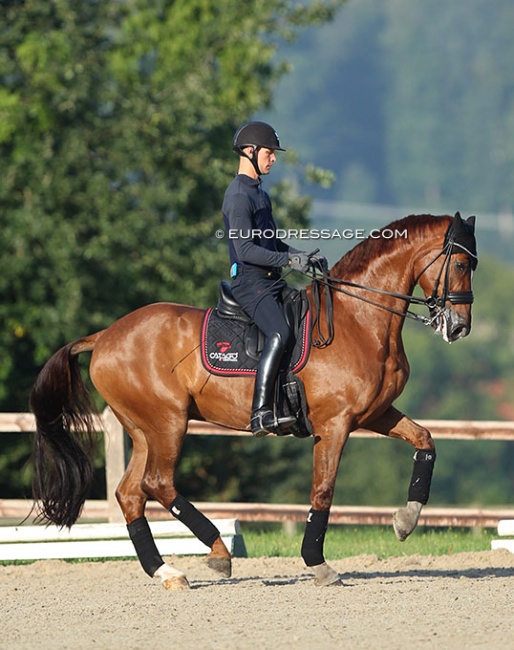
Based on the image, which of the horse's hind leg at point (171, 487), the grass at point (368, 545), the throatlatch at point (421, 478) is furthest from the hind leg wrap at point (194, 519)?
the grass at point (368, 545)

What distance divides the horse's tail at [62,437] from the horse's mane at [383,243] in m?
1.81

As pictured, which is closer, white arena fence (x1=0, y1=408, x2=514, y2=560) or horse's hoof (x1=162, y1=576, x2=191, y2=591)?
horse's hoof (x1=162, y1=576, x2=191, y2=591)

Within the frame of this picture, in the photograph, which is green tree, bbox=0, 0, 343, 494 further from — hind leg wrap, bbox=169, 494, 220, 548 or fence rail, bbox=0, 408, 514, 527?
hind leg wrap, bbox=169, 494, 220, 548

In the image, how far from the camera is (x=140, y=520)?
8164mm

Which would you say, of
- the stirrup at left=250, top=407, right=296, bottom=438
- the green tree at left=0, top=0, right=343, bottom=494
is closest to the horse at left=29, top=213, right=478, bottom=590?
the stirrup at left=250, top=407, right=296, bottom=438

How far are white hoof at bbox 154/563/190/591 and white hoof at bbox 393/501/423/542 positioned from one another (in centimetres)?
142

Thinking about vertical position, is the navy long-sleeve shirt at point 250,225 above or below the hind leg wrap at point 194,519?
above

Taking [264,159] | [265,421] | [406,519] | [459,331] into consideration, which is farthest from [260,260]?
[406,519]

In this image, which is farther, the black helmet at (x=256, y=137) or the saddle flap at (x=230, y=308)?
the saddle flap at (x=230, y=308)

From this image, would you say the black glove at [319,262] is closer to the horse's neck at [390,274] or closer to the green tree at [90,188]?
the horse's neck at [390,274]

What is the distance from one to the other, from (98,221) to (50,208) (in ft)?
2.57

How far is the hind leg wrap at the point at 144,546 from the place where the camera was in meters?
8.08

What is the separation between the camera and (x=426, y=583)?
7832 millimetres

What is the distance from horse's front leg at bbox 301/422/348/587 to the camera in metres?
7.82
